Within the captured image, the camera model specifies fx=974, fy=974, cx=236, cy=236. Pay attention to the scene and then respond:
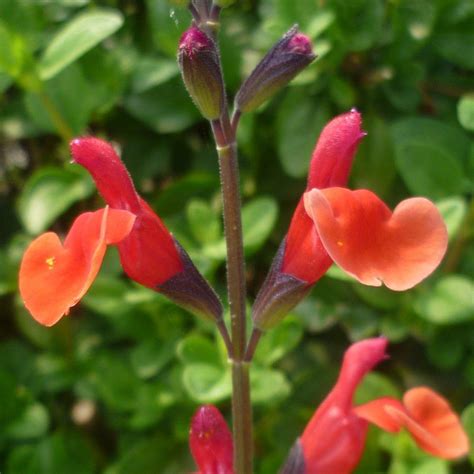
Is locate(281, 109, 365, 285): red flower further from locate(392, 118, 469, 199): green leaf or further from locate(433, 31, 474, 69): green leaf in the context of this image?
locate(433, 31, 474, 69): green leaf

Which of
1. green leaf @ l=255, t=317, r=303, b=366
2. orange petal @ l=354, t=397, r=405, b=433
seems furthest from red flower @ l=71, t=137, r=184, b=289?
green leaf @ l=255, t=317, r=303, b=366

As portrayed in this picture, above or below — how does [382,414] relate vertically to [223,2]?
below

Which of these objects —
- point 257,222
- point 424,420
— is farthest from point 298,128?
point 424,420

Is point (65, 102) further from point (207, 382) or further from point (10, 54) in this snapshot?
point (207, 382)

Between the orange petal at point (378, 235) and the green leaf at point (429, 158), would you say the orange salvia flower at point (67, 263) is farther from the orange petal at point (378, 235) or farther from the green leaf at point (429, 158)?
the green leaf at point (429, 158)

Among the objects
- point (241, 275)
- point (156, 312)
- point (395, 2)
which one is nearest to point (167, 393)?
point (156, 312)

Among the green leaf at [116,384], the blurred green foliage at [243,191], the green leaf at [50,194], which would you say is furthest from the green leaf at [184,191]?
the green leaf at [116,384]
